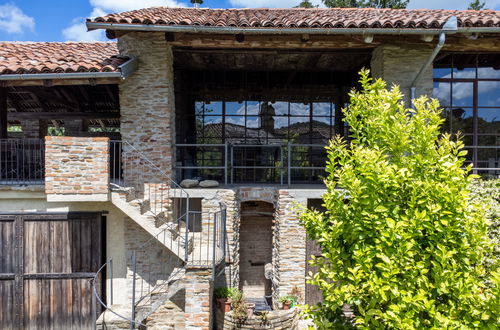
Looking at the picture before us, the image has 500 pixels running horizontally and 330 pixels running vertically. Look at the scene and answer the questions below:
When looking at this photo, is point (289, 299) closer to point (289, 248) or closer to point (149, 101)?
point (289, 248)

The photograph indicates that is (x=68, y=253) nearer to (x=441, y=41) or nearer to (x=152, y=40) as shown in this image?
(x=152, y=40)

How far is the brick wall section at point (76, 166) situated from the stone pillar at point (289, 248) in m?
3.76

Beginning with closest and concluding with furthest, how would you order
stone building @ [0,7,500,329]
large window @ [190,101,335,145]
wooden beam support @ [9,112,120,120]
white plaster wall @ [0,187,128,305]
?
stone building @ [0,7,500,329] < white plaster wall @ [0,187,128,305] < wooden beam support @ [9,112,120,120] < large window @ [190,101,335,145]

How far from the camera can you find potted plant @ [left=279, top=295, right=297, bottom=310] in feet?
22.3

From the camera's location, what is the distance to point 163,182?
688 cm

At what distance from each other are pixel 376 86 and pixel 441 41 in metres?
3.74

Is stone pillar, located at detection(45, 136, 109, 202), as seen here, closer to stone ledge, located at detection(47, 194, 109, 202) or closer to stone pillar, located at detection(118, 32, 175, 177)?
stone ledge, located at detection(47, 194, 109, 202)

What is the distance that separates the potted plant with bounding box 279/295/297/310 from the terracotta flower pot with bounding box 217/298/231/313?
1194mm

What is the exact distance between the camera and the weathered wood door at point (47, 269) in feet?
21.6

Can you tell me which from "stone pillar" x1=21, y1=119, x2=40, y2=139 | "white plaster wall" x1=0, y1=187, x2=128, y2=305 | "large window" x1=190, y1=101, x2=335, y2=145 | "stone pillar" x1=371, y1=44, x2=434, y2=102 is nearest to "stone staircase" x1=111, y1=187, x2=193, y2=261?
"white plaster wall" x1=0, y1=187, x2=128, y2=305

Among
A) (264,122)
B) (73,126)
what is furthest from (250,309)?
(73,126)

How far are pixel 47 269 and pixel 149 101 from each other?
430 cm

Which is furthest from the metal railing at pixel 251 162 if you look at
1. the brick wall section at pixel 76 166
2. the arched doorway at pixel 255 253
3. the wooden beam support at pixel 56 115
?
the brick wall section at pixel 76 166

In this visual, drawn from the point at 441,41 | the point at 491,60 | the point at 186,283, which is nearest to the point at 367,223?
the point at 186,283
